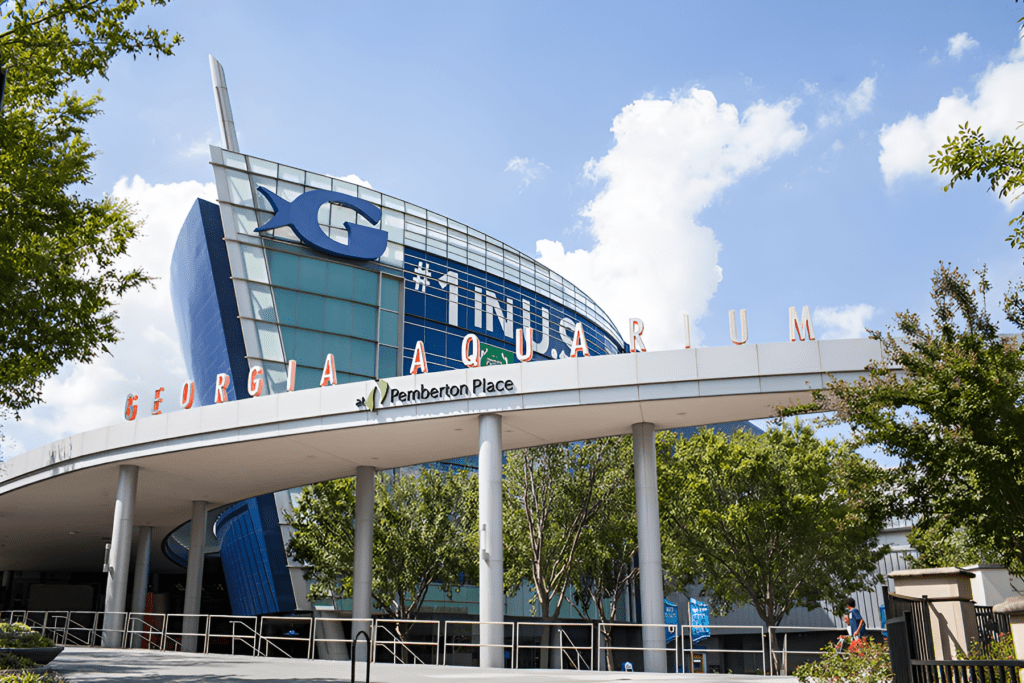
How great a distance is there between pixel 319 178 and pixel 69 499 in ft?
75.6

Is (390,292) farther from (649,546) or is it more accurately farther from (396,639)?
(649,546)

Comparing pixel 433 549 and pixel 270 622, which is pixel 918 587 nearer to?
pixel 433 549

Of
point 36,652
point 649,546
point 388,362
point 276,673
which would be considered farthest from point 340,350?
point 36,652

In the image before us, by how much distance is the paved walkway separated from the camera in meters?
14.2

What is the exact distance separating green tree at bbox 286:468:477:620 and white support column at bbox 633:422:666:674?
10003 millimetres

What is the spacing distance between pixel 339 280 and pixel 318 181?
6600 mm

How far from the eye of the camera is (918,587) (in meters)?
12.0

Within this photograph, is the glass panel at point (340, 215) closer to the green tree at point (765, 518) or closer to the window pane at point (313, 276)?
the window pane at point (313, 276)

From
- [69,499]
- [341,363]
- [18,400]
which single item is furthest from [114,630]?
[341,363]

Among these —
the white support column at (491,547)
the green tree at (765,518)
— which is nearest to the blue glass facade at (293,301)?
the green tree at (765,518)

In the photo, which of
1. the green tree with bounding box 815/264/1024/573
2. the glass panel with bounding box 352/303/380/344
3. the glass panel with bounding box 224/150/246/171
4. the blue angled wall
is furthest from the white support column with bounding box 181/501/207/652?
the green tree with bounding box 815/264/1024/573

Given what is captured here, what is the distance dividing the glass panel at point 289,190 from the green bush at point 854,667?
1630 inches

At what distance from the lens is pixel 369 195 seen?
5028cm

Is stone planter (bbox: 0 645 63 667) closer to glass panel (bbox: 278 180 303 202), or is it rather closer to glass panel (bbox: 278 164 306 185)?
glass panel (bbox: 278 180 303 202)
